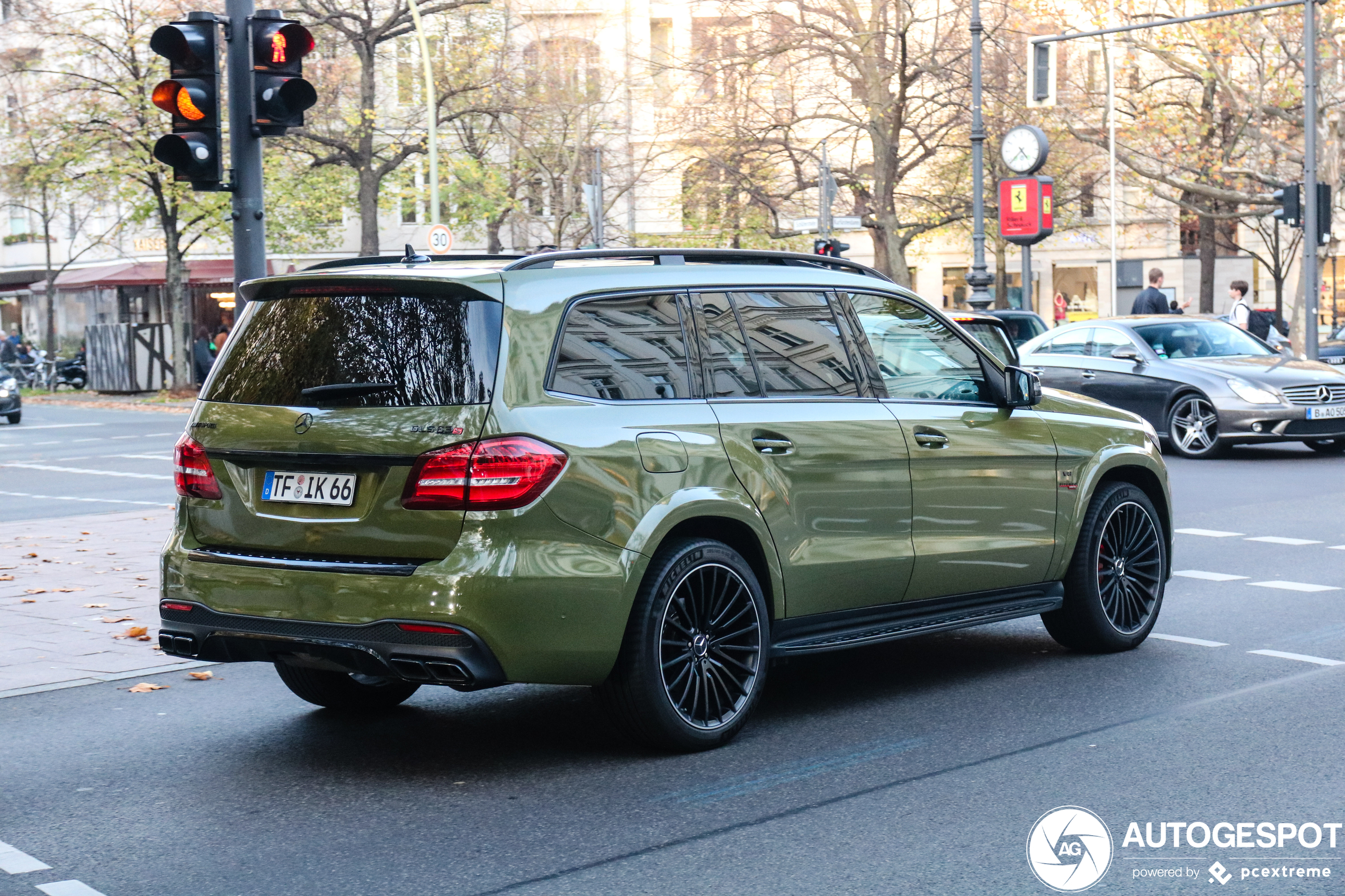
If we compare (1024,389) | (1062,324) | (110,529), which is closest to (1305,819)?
(1024,389)

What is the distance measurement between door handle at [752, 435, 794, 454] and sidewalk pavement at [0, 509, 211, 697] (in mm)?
3191

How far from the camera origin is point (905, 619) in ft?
21.5

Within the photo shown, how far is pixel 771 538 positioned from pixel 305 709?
204 cm

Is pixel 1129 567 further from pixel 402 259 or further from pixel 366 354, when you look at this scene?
pixel 366 354

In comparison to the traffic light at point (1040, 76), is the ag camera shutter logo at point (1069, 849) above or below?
below

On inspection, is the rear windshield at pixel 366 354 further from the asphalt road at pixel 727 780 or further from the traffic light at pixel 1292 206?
the traffic light at pixel 1292 206

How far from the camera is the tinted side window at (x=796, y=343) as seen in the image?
6215 mm

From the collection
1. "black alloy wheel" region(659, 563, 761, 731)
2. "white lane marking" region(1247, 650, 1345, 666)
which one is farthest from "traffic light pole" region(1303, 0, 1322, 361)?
"black alloy wheel" region(659, 563, 761, 731)

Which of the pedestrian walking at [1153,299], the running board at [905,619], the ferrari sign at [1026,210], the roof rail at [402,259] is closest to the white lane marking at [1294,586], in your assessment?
Result: the running board at [905,619]

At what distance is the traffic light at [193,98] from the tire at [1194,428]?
11.2 m

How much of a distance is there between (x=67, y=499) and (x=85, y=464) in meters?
5.06

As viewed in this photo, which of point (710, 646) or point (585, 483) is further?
point (710, 646)
